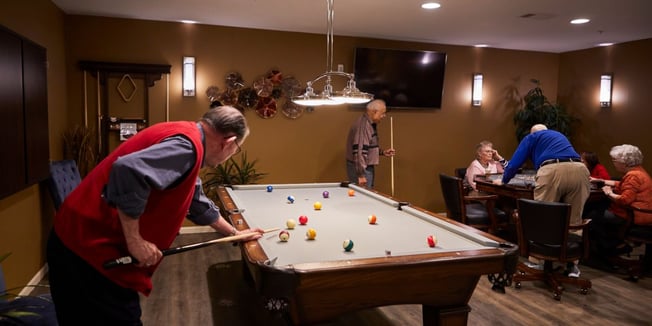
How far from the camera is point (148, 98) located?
5.09m

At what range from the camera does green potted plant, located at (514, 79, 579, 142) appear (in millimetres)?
6250

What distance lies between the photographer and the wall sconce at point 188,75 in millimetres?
5168

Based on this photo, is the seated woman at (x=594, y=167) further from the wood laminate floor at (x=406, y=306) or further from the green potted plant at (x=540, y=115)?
the green potted plant at (x=540, y=115)

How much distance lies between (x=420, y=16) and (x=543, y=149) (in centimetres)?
175

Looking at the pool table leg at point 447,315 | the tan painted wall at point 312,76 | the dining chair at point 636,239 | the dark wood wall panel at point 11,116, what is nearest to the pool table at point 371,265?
the pool table leg at point 447,315

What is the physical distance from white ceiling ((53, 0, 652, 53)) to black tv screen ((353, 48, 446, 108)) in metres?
0.23

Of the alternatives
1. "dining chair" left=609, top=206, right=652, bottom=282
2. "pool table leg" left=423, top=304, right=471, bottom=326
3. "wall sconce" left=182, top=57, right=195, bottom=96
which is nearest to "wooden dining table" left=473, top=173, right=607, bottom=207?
"dining chair" left=609, top=206, right=652, bottom=282

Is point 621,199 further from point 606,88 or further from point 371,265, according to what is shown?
point 371,265

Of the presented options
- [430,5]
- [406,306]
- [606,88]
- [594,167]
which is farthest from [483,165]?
[406,306]

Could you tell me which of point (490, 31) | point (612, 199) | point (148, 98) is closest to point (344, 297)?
point (612, 199)

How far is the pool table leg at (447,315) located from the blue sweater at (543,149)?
2.13m

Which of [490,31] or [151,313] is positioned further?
[490,31]

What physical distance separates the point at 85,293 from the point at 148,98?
12.2 feet

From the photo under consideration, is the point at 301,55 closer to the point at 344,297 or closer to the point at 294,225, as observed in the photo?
the point at 294,225
